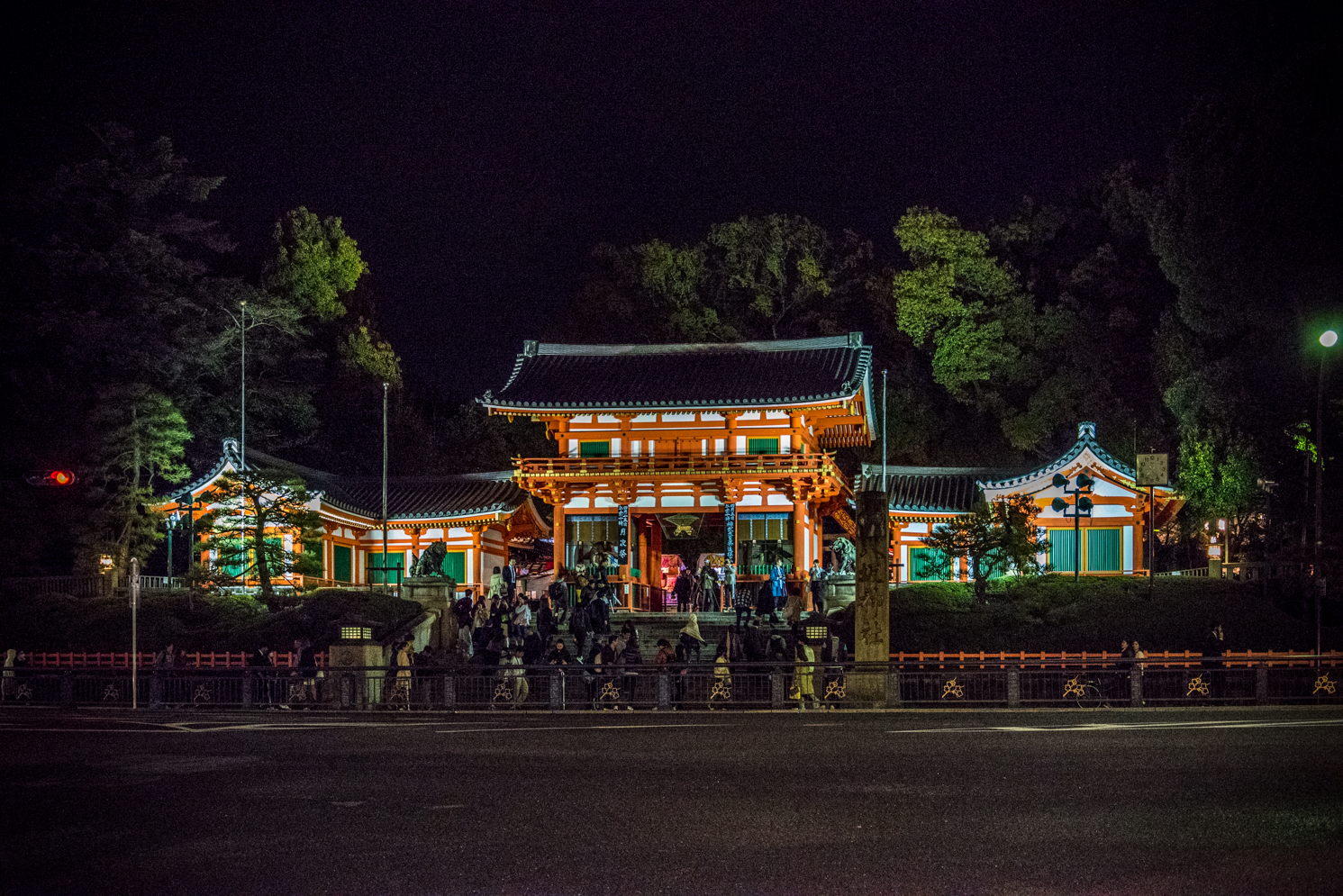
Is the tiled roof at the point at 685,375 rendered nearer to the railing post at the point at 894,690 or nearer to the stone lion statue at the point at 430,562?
the stone lion statue at the point at 430,562

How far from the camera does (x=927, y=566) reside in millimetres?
39781

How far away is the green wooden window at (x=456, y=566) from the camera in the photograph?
42.5 meters

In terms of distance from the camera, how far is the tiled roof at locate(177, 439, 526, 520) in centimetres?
4203

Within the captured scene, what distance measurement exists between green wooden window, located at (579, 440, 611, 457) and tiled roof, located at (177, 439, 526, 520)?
245 cm

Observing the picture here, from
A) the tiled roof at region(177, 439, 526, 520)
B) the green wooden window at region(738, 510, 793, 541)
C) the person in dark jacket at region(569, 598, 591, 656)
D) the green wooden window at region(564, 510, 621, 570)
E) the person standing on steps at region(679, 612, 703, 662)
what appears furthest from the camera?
the tiled roof at region(177, 439, 526, 520)

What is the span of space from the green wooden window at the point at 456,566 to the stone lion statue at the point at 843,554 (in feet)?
37.9

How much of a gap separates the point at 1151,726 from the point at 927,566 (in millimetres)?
23725

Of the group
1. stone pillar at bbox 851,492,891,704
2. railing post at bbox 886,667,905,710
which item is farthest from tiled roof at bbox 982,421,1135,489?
railing post at bbox 886,667,905,710

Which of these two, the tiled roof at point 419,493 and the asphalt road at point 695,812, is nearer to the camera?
the asphalt road at point 695,812

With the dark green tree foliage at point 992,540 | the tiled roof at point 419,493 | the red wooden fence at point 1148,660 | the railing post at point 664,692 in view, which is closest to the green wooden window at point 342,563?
the tiled roof at point 419,493

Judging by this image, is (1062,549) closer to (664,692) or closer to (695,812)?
(664,692)

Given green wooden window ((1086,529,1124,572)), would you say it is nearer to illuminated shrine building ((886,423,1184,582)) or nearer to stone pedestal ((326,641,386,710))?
illuminated shrine building ((886,423,1184,582))

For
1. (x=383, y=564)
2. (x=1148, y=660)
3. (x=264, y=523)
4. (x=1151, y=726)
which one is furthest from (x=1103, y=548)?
(x=1151, y=726)

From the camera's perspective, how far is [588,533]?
135 ft
